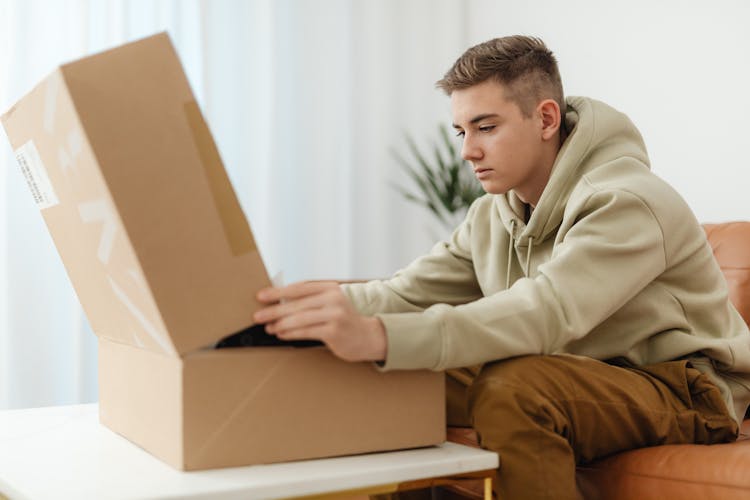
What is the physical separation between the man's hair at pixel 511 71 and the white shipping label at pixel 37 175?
742 mm

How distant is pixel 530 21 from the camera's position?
3293 millimetres

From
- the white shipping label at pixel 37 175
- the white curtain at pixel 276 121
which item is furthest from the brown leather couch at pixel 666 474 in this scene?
the white curtain at pixel 276 121

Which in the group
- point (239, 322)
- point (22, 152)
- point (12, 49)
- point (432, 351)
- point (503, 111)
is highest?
point (12, 49)

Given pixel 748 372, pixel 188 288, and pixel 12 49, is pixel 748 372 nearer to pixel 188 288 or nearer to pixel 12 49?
pixel 188 288

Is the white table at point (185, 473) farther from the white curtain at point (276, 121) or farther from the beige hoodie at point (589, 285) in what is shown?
the white curtain at point (276, 121)

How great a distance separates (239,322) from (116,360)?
0.97 feet

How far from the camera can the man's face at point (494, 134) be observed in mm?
1537

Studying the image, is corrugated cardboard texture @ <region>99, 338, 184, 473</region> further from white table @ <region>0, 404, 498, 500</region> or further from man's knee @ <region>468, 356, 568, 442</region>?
man's knee @ <region>468, 356, 568, 442</region>

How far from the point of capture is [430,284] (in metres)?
1.75

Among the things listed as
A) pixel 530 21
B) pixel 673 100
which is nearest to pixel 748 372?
pixel 673 100

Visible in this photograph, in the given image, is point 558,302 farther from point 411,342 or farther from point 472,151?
point 472,151

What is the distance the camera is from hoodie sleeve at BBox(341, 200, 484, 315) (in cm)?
171

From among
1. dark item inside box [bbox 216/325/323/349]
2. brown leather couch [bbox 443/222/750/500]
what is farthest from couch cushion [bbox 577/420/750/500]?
dark item inside box [bbox 216/325/323/349]

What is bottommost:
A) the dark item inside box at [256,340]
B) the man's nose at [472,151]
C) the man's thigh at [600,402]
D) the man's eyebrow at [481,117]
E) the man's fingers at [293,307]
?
the man's thigh at [600,402]
